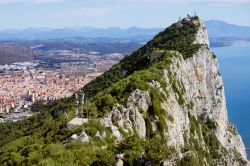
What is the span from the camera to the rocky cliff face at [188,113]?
2739cm

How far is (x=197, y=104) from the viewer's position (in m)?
45.0

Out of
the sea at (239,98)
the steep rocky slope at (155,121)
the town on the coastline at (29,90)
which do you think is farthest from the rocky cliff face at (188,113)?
the town on the coastline at (29,90)

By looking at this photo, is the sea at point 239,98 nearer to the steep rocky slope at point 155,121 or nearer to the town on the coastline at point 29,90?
the steep rocky slope at point 155,121

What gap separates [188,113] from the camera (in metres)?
40.0

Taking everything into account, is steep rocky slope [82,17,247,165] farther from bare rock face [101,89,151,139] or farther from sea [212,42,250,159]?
sea [212,42,250,159]

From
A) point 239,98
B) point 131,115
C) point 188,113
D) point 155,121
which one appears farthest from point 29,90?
point 131,115

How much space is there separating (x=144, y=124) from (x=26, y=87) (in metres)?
137

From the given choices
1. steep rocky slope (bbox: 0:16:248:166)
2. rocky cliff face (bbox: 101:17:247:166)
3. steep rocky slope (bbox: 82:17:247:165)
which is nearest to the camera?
steep rocky slope (bbox: 0:16:248:166)

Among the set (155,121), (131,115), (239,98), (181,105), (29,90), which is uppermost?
(131,115)

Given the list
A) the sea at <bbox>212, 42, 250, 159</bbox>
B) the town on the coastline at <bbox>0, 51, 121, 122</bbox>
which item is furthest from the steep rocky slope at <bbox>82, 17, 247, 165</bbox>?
the town on the coastline at <bbox>0, 51, 121, 122</bbox>

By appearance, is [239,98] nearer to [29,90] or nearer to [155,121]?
[29,90]

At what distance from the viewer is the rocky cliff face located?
2739cm

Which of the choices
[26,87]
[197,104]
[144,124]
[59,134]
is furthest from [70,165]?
[26,87]

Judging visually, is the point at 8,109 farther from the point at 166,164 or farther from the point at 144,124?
the point at 166,164
